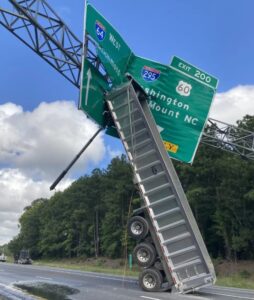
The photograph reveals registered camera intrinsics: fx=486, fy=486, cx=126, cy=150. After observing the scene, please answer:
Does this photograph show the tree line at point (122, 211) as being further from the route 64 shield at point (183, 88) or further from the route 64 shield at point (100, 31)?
the route 64 shield at point (100, 31)

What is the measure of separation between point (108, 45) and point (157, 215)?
257 inches

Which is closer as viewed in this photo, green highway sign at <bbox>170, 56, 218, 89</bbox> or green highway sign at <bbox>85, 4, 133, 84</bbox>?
green highway sign at <bbox>85, 4, 133, 84</bbox>

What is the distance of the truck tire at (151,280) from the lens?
16391 mm

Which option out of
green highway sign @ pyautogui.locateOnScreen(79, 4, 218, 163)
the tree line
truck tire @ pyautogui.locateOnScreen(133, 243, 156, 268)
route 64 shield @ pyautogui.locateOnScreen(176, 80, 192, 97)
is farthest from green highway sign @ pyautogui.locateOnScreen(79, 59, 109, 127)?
truck tire @ pyautogui.locateOnScreen(133, 243, 156, 268)

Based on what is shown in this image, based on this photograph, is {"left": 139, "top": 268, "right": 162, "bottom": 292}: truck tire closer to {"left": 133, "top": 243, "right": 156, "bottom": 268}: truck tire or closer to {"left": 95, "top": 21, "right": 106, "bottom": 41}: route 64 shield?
{"left": 133, "top": 243, "right": 156, "bottom": 268}: truck tire

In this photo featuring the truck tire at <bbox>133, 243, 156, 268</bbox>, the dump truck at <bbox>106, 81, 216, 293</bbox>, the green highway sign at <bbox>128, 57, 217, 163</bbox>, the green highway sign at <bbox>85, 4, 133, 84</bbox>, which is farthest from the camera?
the green highway sign at <bbox>128, 57, 217, 163</bbox>

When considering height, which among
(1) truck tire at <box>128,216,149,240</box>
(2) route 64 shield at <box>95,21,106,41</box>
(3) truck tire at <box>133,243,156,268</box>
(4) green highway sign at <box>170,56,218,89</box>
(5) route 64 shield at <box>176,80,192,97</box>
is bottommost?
(3) truck tire at <box>133,243,156,268</box>

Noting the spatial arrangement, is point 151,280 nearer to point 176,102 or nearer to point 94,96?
point 94,96

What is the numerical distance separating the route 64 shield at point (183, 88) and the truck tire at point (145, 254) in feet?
21.0


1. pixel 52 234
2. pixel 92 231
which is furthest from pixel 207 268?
pixel 52 234

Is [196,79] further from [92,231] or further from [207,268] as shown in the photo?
[92,231]

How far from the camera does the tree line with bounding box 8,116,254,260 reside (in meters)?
43.0

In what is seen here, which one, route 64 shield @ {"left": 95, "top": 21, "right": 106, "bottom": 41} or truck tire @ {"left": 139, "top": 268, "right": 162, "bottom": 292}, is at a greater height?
route 64 shield @ {"left": 95, "top": 21, "right": 106, "bottom": 41}

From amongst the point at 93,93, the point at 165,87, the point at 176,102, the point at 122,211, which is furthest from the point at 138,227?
the point at 122,211
